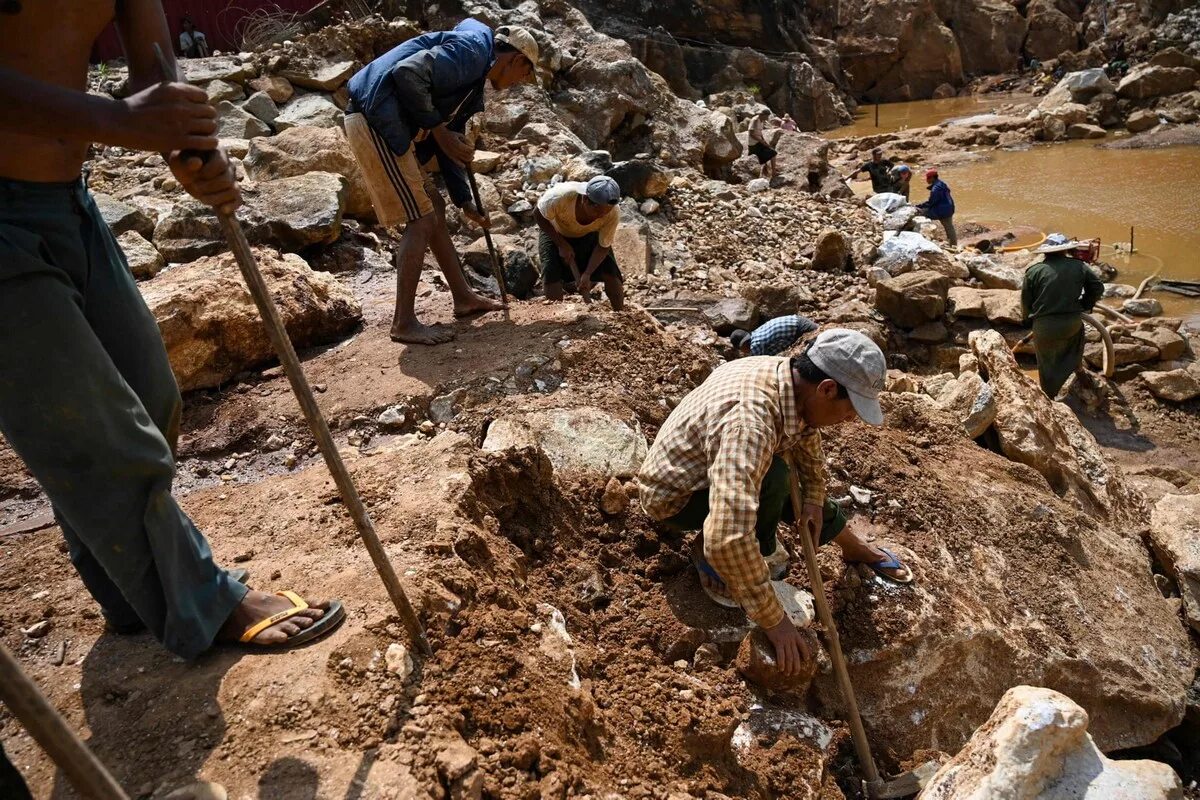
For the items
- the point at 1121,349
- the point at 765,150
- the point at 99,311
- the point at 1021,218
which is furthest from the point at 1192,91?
the point at 99,311

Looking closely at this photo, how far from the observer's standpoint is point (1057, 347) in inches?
247

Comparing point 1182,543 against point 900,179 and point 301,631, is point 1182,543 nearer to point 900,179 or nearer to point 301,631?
point 301,631

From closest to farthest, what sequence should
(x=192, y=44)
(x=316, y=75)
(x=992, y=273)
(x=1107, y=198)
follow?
1. (x=992, y=273)
2. (x=316, y=75)
3. (x=192, y=44)
4. (x=1107, y=198)

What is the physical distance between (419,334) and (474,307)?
1.55 ft

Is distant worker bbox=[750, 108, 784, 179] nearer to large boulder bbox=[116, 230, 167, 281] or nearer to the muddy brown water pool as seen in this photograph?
the muddy brown water pool

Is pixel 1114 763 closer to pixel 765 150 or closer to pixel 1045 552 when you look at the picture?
pixel 1045 552

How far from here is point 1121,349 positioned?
22.8ft

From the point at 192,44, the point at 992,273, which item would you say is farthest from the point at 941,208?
the point at 192,44

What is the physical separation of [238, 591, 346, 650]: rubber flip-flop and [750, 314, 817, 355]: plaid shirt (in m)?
3.31

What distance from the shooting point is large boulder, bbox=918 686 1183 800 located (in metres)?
1.98

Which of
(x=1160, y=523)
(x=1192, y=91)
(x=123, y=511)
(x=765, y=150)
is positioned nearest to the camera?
(x=123, y=511)

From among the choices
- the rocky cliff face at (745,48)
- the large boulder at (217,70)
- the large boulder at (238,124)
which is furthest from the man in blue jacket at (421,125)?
the rocky cliff face at (745,48)

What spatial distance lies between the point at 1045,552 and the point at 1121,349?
4.40 metres

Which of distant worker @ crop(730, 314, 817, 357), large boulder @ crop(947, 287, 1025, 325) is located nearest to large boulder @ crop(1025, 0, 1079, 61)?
large boulder @ crop(947, 287, 1025, 325)
